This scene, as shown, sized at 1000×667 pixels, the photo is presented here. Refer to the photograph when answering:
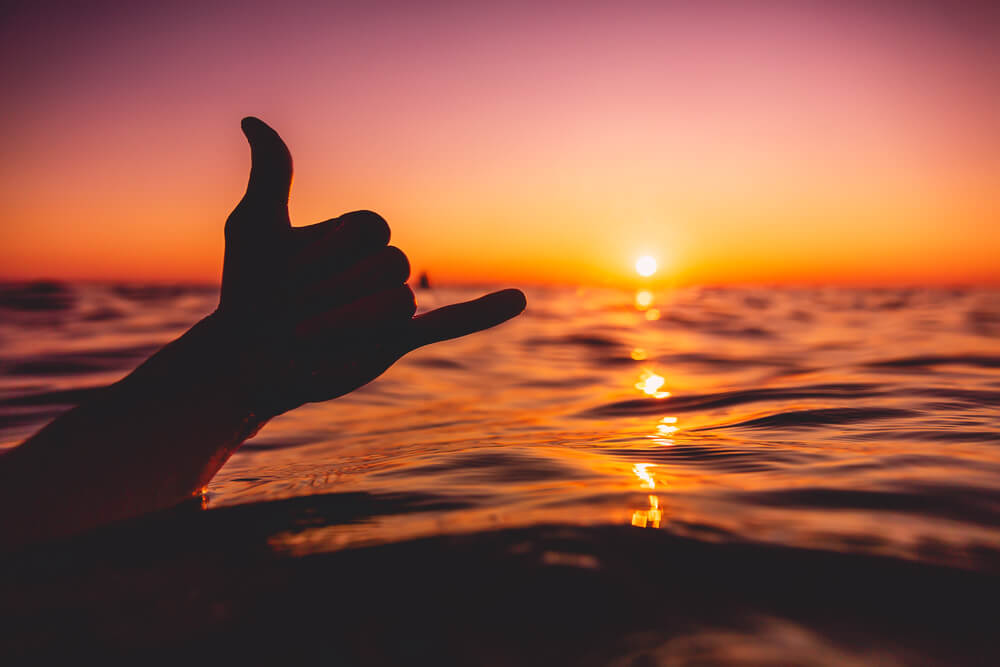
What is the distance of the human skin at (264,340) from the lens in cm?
127

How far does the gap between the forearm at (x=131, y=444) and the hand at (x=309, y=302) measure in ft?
0.23

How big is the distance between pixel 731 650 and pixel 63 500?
132cm

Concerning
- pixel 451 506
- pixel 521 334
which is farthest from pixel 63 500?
pixel 521 334

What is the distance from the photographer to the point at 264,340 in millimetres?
1287

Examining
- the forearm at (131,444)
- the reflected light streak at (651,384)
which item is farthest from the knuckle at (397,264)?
the reflected light streak at (651,384)

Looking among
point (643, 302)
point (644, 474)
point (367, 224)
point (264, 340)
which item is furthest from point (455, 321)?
point (643, 302)

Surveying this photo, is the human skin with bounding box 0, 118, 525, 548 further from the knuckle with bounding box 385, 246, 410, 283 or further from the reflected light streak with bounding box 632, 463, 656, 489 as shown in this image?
the reflected light streak with bounding box 632, 463, 656, 489

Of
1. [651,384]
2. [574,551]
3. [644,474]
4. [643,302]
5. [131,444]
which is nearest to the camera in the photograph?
[574,551]

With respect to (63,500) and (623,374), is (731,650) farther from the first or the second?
(623,374)

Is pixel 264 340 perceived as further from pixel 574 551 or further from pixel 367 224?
pixel 574 551

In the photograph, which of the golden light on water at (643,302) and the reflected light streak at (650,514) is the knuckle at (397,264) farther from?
the golden light on water at (643,302)

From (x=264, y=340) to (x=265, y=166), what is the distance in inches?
15.0

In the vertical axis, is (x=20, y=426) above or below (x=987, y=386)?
above

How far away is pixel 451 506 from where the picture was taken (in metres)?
1.42
